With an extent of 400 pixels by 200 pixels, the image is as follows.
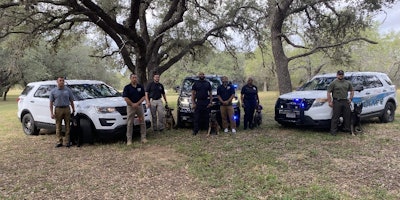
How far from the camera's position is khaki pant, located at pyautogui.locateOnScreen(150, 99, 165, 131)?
9852mm

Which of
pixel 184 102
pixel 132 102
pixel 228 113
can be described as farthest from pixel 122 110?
pixel 228 113

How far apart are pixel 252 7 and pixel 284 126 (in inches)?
305

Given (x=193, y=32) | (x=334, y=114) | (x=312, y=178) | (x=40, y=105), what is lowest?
(x=312, y=178)

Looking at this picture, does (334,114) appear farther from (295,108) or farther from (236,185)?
(236,185)

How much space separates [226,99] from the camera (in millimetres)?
9320

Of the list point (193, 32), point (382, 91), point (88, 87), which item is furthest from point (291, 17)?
point (88, 87)

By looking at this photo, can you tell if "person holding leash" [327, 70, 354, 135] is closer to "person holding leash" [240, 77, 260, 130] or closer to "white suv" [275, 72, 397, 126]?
"white suv" [275, 72, 397, 126]

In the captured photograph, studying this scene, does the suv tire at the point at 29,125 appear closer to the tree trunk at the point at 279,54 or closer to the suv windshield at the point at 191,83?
the suv windshield at the point at 191,83

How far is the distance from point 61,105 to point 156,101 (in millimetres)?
2803

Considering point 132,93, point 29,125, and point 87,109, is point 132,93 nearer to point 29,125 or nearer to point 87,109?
point 87,109

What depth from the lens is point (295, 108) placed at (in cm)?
919

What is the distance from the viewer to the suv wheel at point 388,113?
10828 mm

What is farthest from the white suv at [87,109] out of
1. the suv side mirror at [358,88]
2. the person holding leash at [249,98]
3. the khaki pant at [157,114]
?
the suv side mirror at [358,88]

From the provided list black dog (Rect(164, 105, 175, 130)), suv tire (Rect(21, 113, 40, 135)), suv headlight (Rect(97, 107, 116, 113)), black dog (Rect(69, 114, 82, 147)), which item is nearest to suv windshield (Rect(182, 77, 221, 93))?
black dog (Rect(164, 105, 175, 130))
